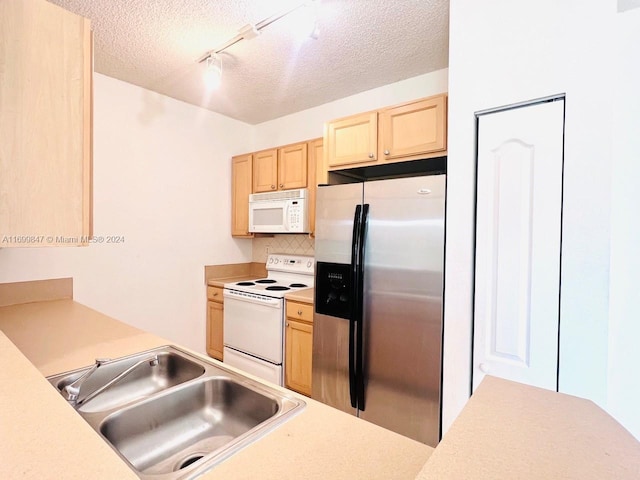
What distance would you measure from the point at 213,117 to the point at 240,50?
1277mm

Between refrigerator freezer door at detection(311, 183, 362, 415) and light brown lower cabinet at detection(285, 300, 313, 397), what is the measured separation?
0.15 meters

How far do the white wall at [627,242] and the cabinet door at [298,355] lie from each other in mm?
1713

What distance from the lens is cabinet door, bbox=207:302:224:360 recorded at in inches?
125

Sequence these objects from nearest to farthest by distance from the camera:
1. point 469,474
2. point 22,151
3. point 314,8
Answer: point 469,474
point 22,151
point 314,8

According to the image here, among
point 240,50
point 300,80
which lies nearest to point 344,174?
point 300,80

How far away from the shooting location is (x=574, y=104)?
4.30ft

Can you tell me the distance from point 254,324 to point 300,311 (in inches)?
20.1

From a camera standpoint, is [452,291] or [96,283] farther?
[96,283]

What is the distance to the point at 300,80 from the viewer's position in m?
2.63

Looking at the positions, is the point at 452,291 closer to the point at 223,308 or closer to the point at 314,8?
the point at 314,8

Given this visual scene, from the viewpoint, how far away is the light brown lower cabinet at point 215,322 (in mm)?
3174

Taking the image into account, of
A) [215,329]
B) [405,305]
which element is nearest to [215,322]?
[215,329]

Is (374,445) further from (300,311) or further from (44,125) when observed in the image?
(300,311)

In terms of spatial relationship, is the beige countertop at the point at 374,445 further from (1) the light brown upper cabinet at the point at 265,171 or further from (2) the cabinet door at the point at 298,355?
(1) the light brown upper cabinet at the point at 265,171
